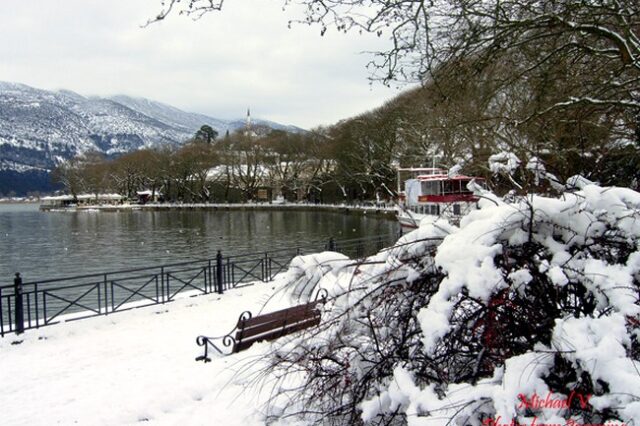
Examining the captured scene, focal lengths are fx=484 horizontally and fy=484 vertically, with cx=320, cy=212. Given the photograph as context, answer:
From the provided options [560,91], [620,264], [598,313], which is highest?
[560,91]

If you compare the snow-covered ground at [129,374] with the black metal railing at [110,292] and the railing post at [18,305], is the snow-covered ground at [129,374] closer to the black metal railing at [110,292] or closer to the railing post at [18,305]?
the railing post at [18,305]

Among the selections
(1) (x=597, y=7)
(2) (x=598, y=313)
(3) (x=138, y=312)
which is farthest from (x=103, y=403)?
(1) (x=597, y=7)

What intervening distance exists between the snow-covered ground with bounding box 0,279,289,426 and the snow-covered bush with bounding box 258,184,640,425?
2.52ft

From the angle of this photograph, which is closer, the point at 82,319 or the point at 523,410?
the point at 523,410

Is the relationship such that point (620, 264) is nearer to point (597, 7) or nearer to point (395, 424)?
point (395, 424)

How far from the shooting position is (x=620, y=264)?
2365mm

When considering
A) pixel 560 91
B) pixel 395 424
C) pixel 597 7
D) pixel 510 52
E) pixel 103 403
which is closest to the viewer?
pixel 395 424

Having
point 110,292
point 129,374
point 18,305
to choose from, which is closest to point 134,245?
point 110,292

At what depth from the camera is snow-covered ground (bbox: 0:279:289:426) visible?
5133 mm

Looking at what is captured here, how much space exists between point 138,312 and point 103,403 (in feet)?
20.3

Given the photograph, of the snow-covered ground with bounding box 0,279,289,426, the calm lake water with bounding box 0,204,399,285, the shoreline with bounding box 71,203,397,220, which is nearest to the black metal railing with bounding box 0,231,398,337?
the snow-covered ground with bounding box 0,279,289,426

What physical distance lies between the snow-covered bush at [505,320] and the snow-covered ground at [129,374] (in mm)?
768

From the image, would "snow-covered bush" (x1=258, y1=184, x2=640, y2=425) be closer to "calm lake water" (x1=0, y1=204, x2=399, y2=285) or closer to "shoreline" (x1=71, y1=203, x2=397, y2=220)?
"calm lake water" (x1=0, y1=204, x2=399, y2=285)

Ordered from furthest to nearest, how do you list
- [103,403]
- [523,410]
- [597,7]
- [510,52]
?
[510,52]
[103,403]
[597,7]
[523,410]
